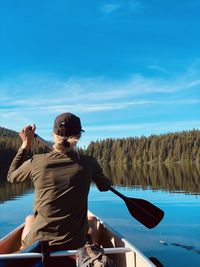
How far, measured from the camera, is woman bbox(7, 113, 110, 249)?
14.7ft

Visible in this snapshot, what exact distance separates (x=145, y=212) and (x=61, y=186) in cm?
261

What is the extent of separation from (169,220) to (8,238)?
8477 mm

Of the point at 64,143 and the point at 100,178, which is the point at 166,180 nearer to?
the point at 100,178

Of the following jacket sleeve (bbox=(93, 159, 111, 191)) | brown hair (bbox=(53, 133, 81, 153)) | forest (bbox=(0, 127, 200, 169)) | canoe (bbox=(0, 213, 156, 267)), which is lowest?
canoe (bbox=(0, 213, 156, 267))

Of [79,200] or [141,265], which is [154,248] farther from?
[79,200]

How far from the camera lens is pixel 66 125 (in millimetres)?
4613

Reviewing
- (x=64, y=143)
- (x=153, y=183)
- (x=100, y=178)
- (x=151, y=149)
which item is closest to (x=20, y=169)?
(x=64, y=143)

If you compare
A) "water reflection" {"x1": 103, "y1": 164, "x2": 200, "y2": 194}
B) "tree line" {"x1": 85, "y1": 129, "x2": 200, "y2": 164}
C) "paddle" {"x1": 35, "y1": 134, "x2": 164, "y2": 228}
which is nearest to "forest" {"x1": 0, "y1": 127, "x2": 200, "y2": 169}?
"tree line" {"x1": 85, "y1": 129, "x2": 200, "y2": 164}

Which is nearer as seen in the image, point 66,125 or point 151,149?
point 66,125

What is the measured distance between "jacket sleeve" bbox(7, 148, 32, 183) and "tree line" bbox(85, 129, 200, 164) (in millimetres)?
119574

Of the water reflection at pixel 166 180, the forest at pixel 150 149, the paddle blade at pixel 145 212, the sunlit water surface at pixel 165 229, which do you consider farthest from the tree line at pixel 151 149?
the paddle blade at pixel 145 212

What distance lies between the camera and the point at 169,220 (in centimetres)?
1442

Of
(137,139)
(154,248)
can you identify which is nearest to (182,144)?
(137,139)

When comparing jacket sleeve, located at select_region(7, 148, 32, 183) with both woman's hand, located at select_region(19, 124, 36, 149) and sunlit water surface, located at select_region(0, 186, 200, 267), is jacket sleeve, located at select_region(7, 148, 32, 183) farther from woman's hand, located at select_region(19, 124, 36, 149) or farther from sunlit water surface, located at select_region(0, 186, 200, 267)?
sunlit water surface, located at select_region(0, 186, 200, 267)
